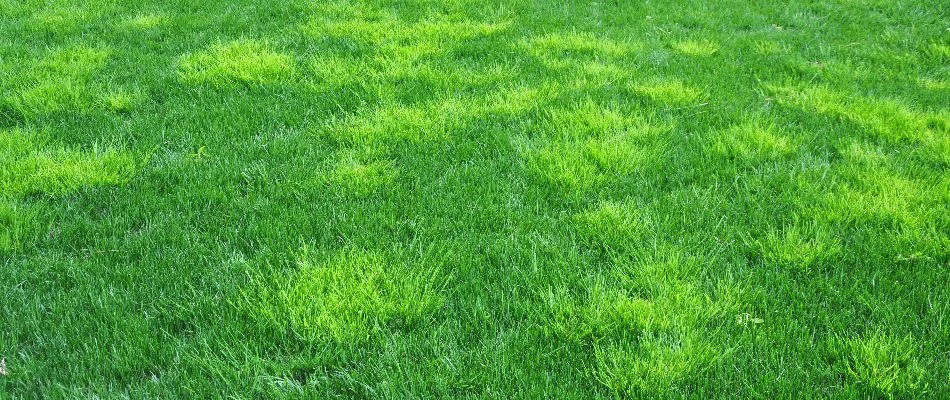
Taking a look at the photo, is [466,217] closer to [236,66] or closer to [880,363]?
[880,363]

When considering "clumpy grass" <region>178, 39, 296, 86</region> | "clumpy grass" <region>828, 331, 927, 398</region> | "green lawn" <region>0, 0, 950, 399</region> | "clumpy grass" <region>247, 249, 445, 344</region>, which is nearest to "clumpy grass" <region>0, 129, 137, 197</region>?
"green lawn" <region>0, 0, 950, 399</region>

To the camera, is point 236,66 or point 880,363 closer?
point 880,363

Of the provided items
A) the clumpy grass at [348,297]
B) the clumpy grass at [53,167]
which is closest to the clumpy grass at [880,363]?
the clumpy grass at [348,297]

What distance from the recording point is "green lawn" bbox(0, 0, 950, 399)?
2531 mm

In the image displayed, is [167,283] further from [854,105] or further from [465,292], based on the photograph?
[854,105]

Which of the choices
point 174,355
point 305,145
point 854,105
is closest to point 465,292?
point 174,355

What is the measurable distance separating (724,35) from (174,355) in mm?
5907

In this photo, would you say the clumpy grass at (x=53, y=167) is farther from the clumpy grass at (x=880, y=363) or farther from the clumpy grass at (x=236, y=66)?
the clumpy grass at (x=880, y=363)

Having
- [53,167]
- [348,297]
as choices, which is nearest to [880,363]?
[348,297]

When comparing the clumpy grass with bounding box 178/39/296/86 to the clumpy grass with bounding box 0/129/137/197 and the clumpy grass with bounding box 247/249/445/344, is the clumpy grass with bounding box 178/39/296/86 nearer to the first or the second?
the clumpy grass with bounding box 0/129/137/197

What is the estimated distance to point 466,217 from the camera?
3512 mm

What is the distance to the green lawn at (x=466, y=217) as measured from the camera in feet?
8.30

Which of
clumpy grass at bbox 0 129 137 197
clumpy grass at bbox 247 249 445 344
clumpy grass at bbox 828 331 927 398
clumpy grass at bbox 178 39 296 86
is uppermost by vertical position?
clumpy grass at bbox 178 39 296 86

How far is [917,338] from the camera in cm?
267
